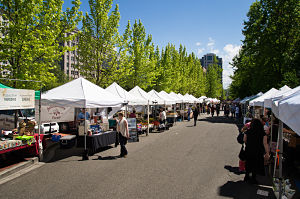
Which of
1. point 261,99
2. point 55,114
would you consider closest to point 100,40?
point 55,114

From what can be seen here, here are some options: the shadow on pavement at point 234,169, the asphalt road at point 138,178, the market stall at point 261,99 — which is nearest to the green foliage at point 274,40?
the market stall at point 261,99

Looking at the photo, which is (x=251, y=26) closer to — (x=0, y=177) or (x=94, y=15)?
(x=94, y=15)

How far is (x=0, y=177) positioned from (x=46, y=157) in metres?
2.84

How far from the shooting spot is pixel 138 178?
619 cm

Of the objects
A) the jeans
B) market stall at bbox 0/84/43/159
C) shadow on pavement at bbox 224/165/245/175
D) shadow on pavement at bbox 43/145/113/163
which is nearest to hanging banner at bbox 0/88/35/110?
market stall at bbox 0/84/43/159

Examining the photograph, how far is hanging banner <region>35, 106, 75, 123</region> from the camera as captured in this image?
14.2 m

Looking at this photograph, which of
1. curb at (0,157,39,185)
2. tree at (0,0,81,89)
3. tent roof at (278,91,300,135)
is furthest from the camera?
tree at (0,0,81,89)

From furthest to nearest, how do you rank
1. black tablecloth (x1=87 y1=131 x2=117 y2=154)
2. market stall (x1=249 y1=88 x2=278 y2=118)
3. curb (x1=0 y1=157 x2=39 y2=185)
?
market stall (x1=249 y1=88 x2=278 y2=118) < black tablecloth (x1=87 y1=131 x2=117 y2=154) < curb (x1=0 y1=157 x2=39 y2=185)

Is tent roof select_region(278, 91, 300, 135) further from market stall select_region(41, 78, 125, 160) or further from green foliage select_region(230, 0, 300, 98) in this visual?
green foliage select_region(230, 0, 300, 98)

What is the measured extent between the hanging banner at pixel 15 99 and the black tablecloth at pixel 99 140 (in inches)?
105

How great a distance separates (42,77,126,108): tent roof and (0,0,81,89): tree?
160 cm

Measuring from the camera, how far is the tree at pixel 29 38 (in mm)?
9781

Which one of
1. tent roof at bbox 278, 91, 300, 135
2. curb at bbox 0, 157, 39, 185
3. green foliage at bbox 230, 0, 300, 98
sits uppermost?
green foliage at bbox 230, 0, 300, 98

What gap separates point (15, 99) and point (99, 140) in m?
3.65
